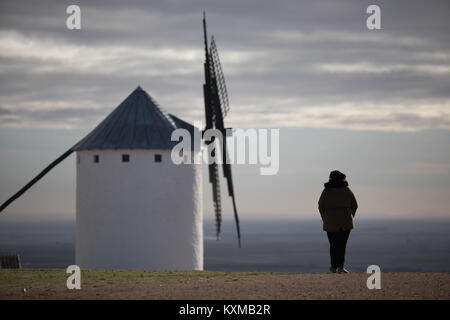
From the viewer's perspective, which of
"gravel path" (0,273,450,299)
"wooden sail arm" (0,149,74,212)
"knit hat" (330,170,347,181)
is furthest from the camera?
"wooden sail arm" (0,149,74,212)

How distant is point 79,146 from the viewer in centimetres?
3041

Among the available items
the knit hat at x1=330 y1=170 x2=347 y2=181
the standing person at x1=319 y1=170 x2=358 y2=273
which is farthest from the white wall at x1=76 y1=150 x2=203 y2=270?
the knit hat at x1=330 y1=170 x2=347 y2=181

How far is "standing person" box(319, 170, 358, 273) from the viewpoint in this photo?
17.5 metres

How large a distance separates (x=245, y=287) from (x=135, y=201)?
14.7 m

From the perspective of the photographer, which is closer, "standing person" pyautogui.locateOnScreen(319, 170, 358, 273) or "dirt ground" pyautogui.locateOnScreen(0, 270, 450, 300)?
"dirt ground" pyautogui.locateOnScreen(0, 270, 450, 300)

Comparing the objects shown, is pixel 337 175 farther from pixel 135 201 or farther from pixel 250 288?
pixel 135 201

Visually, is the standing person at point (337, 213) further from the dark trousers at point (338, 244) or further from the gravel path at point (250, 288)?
the gravel path at point (250, 288)

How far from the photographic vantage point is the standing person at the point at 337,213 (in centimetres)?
1748

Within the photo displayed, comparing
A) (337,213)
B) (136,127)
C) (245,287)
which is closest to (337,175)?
(337,213)

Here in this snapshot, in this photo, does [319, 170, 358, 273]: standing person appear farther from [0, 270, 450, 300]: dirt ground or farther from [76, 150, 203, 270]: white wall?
[76, 150, 203, 270]: white wall

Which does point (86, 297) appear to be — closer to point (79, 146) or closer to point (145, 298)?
point (145, 298)
